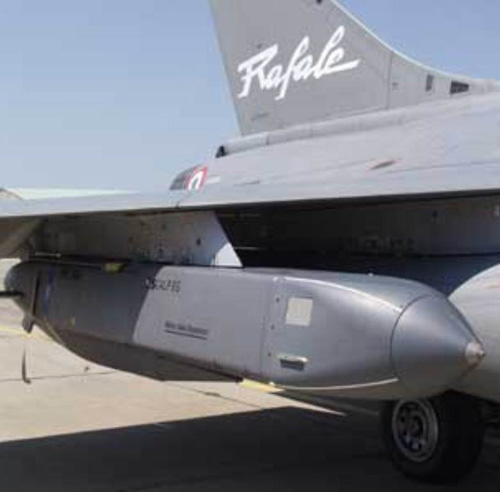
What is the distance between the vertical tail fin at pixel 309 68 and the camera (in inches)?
289

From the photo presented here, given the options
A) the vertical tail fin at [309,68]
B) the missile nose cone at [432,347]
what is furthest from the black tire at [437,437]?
the vertical tail fin at [309,68]

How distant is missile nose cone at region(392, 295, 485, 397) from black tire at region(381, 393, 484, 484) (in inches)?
65.8

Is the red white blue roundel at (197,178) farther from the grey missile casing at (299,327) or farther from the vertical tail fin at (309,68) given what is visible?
the grey missile casing at (299,327)

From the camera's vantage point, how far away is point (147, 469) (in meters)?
6.26

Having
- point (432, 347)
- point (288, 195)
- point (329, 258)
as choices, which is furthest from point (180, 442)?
point (432, 347)

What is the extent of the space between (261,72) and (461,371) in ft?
17.1

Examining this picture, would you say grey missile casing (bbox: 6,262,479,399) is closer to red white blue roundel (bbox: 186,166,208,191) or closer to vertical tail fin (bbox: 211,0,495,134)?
red white blue roundel (bbox: 186,166,208,191)

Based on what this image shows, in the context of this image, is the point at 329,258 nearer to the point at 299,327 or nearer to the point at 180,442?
the point at 299,327

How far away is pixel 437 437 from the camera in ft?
18.9

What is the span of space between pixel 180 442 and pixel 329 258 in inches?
81.0

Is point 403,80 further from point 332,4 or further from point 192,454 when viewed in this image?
point 192,454

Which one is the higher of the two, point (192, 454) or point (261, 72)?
point (261, 72)

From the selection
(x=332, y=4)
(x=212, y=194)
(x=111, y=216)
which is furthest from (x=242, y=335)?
(x=332, y=4)

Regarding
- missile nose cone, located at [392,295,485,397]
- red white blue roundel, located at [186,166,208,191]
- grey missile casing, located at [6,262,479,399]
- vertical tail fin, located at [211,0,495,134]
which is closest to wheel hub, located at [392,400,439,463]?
grey missile casing, located at [6,262,479,399]
